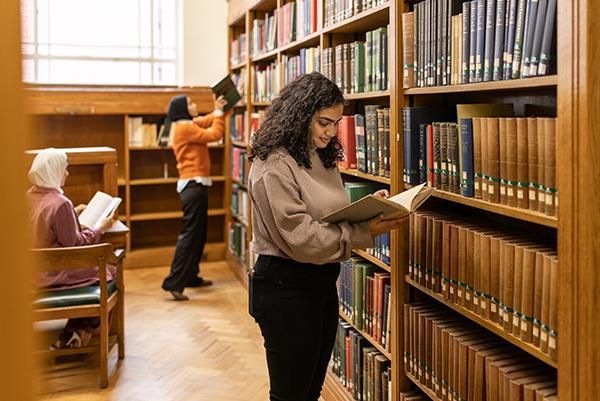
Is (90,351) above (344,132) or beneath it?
beneath

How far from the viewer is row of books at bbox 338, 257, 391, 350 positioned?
2.79 metres

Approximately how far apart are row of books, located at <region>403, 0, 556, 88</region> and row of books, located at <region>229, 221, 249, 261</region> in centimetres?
353

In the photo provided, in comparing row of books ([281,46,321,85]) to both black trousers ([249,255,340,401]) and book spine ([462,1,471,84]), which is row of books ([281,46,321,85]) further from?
black trousers ([249,255,340,401])

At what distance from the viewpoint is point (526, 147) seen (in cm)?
180

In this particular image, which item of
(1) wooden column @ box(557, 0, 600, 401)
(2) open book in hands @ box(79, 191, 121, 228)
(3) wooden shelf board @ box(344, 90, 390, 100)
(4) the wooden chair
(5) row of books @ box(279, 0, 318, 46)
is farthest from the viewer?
(2) open book in hands @ box(79, 191, 121, 228)

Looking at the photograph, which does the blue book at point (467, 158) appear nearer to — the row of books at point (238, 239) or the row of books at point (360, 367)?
the row of books at point (360, 367)

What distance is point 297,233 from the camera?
209 cm

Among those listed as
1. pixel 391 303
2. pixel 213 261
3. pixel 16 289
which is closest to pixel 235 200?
pixel 213 261

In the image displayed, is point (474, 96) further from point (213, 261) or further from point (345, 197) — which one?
point (213, 261)

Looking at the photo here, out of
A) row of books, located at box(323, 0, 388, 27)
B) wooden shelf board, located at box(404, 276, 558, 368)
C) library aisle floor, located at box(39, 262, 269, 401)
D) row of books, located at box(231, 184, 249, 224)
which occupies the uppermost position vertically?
row of books, located at box(323, 0, 388, 27)

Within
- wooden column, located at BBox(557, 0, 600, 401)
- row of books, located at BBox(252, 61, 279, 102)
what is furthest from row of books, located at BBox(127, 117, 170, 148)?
wooden column, located at BBox(557, 0, 600, 401)

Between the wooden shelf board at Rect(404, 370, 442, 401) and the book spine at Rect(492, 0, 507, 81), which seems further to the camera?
the wooden shelf board at Rect(404, 370, 442, 401)

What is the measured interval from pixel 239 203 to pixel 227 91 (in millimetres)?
1162

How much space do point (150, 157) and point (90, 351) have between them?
3223 millimetres
